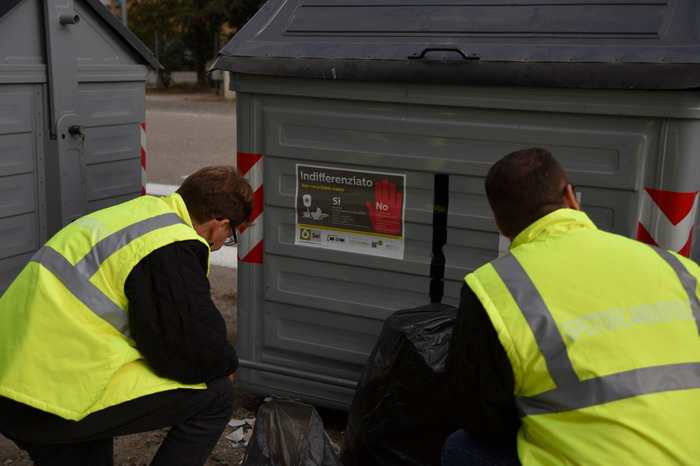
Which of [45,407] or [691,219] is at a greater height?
[691,219]

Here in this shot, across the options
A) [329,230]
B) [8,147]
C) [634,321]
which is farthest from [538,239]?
[8,147]

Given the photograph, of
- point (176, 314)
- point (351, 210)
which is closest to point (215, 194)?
point (176, 314)

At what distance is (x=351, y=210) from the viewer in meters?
3.22

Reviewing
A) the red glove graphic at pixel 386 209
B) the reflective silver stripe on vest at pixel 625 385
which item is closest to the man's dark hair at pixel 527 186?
the reflective silver stripe on vest at pixel 625 385

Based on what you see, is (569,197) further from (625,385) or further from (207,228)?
(207,228)

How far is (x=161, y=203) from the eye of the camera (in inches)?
92.6

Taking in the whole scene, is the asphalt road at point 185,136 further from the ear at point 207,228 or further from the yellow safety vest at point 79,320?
the yellow safety vest at point 79,320

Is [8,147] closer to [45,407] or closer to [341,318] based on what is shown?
[341,318]

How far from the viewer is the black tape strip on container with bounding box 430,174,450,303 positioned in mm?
3051

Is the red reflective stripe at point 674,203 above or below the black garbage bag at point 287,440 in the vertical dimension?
above

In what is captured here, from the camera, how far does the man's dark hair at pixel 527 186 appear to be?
1886 mm

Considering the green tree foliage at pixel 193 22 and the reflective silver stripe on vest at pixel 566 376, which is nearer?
the reflective silver stripe on vest at pixel 566 376

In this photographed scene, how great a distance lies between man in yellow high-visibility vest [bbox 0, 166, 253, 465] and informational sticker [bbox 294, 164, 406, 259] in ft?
2.93

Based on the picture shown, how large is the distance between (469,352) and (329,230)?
1511 mm
